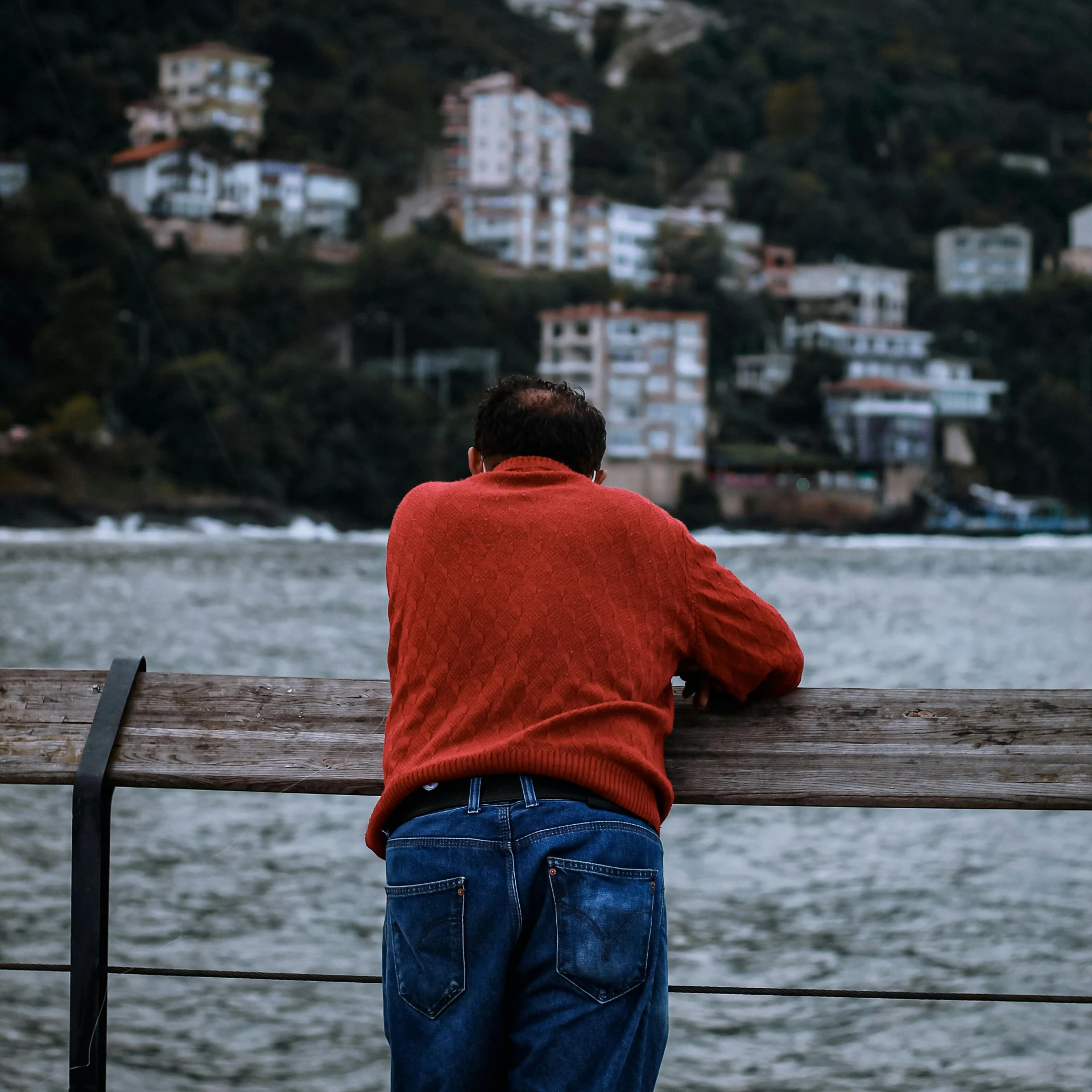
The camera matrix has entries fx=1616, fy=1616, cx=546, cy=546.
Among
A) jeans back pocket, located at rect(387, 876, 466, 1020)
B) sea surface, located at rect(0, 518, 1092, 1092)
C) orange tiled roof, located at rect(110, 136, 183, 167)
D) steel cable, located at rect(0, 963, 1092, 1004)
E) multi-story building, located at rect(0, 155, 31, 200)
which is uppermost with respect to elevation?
orange tiled roof, located at rect(110, 136, 183, 167)

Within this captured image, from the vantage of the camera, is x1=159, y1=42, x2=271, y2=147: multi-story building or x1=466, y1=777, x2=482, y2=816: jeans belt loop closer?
x1=466, y1=777, x2=482, y2=816: jeans belt loop

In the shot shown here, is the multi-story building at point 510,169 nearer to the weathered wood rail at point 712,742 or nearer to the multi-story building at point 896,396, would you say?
the multi-story building at point 896,396

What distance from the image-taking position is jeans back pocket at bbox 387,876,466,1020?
1664 millimetres

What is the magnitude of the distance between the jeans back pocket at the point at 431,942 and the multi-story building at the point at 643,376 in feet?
264

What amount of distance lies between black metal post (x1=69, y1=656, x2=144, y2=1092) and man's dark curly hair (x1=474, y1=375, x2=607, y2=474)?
2.06 ft

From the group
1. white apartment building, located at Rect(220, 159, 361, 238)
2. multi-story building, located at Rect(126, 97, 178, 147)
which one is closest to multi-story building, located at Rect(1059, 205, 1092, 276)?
white apartment building, located at Rect(220, 159, 361, 238)

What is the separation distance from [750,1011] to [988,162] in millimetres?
119782

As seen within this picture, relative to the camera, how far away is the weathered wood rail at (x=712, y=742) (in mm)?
1924

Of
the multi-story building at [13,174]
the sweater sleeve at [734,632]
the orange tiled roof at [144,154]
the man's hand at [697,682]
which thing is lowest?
the man's hand at [697,682]

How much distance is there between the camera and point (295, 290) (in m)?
86.7

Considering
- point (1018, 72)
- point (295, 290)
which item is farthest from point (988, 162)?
point (295, 290)

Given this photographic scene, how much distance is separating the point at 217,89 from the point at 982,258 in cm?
5343

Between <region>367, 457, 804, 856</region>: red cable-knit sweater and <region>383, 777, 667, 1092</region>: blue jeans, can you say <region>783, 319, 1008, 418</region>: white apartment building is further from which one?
<region>383, 777, 667, 1092</region>: blue jeans

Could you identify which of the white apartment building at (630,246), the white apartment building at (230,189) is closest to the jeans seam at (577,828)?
the white apartment building at (230,189)
